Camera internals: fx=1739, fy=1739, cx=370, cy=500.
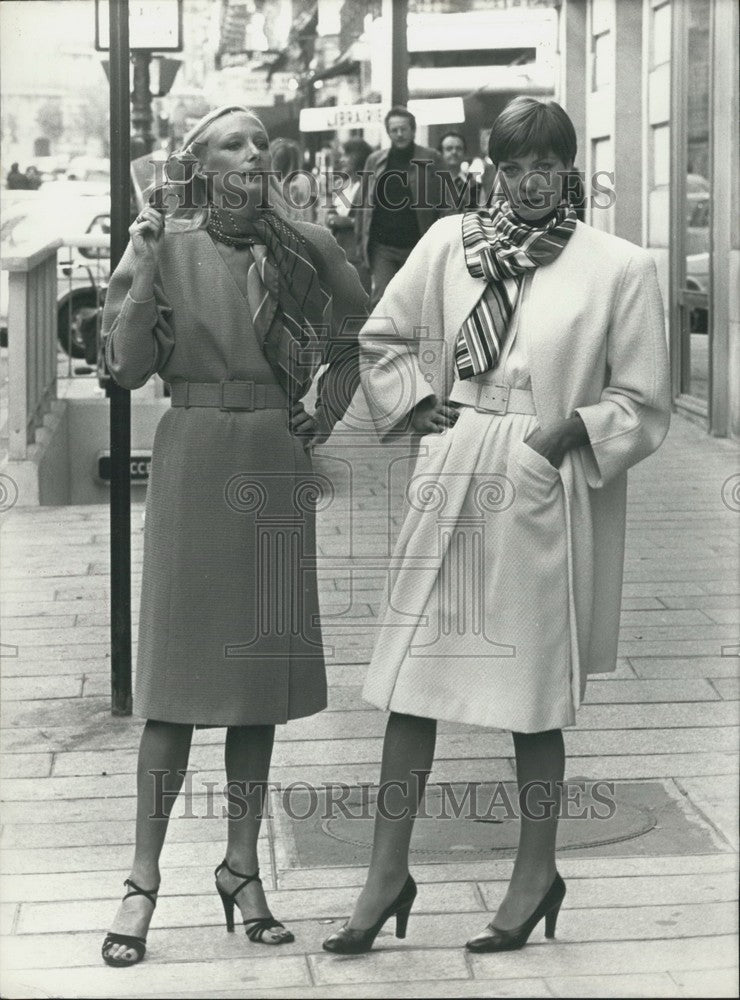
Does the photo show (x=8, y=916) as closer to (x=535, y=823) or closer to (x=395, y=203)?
(x=535, y=823)

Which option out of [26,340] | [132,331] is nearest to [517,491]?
[132,331]

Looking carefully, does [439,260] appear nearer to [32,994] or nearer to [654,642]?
[32,994]

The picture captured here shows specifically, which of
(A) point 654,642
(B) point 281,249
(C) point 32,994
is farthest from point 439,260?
(A) point 654,642

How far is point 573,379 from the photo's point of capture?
371cm

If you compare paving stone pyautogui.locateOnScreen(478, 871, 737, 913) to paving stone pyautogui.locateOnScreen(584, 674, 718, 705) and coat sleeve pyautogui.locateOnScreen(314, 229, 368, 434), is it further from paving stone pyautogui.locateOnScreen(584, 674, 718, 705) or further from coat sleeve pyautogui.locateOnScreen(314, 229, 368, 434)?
paving stone pyautogui.locateOnScreen(584, 674, 718, 705)

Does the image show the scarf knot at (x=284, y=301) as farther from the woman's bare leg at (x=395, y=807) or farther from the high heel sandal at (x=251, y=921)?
the high heel sandal at (x=251, y=921)

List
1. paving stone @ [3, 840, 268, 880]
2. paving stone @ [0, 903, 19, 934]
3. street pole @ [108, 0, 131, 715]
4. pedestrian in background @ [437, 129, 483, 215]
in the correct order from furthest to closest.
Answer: pedestrian in background @ [437, 129, 483, 215], street pole @ [108, 0, 131, 715], paving stone @ [3, 840, 268, 880], paving stone @ [0, 903, 19, 934]

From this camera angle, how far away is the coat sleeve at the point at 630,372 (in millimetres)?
3695

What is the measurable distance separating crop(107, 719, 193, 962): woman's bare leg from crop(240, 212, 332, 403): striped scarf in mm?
807

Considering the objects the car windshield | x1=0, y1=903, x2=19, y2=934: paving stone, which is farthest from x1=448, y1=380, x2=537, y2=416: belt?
the car windshield

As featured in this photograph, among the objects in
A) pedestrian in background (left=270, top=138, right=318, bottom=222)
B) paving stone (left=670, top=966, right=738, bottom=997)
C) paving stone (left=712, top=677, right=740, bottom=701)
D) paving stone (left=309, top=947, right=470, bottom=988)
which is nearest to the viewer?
paving stone (left=670, top=966, right=738, bottom=997)

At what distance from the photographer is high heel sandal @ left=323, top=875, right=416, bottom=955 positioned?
12.2 ft

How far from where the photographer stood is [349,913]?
402 cm

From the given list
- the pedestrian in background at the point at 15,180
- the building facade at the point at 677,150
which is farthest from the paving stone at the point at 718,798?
the pedestrian in background at the point at 15,180
